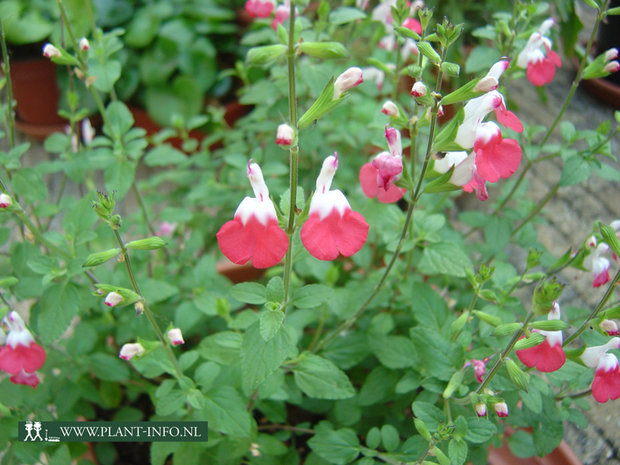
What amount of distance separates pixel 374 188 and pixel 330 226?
6.8 inches

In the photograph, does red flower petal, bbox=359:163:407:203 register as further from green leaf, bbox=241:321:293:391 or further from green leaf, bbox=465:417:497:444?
green leaf, bbox=465:417:497:444

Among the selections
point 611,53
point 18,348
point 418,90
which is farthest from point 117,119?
point 611,53

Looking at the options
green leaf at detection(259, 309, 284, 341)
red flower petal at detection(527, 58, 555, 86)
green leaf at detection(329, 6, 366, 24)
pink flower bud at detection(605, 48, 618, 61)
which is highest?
pink flower bud at detection(605, 48, 618, 61)

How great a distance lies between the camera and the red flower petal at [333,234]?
0.66m

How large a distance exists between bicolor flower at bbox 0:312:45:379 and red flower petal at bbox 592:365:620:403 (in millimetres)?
942

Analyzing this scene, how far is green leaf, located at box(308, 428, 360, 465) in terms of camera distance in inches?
36.3

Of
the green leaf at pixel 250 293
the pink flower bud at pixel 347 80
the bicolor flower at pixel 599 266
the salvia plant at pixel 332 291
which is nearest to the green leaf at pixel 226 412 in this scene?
the salvia plant at pixel 332 291

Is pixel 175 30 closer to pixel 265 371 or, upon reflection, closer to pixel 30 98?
pixel 30 98

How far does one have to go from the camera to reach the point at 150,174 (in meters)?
2.35

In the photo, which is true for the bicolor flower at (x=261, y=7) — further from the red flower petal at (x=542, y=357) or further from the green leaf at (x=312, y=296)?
the red flower petal at (x=542, y=357)

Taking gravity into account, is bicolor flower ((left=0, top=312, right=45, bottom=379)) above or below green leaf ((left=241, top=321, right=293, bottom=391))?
below

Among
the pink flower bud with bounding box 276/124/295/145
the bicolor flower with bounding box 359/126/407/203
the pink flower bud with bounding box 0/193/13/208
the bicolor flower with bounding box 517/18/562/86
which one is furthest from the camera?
the bicolor flower with bounding box 517/18/562/86

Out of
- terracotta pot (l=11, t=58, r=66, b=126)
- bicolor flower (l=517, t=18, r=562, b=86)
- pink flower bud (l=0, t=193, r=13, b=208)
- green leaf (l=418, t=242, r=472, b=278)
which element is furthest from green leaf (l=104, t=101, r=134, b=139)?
terracotta pot (l=11, t=58, r=66, b=126)

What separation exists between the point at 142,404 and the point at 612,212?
164cm
